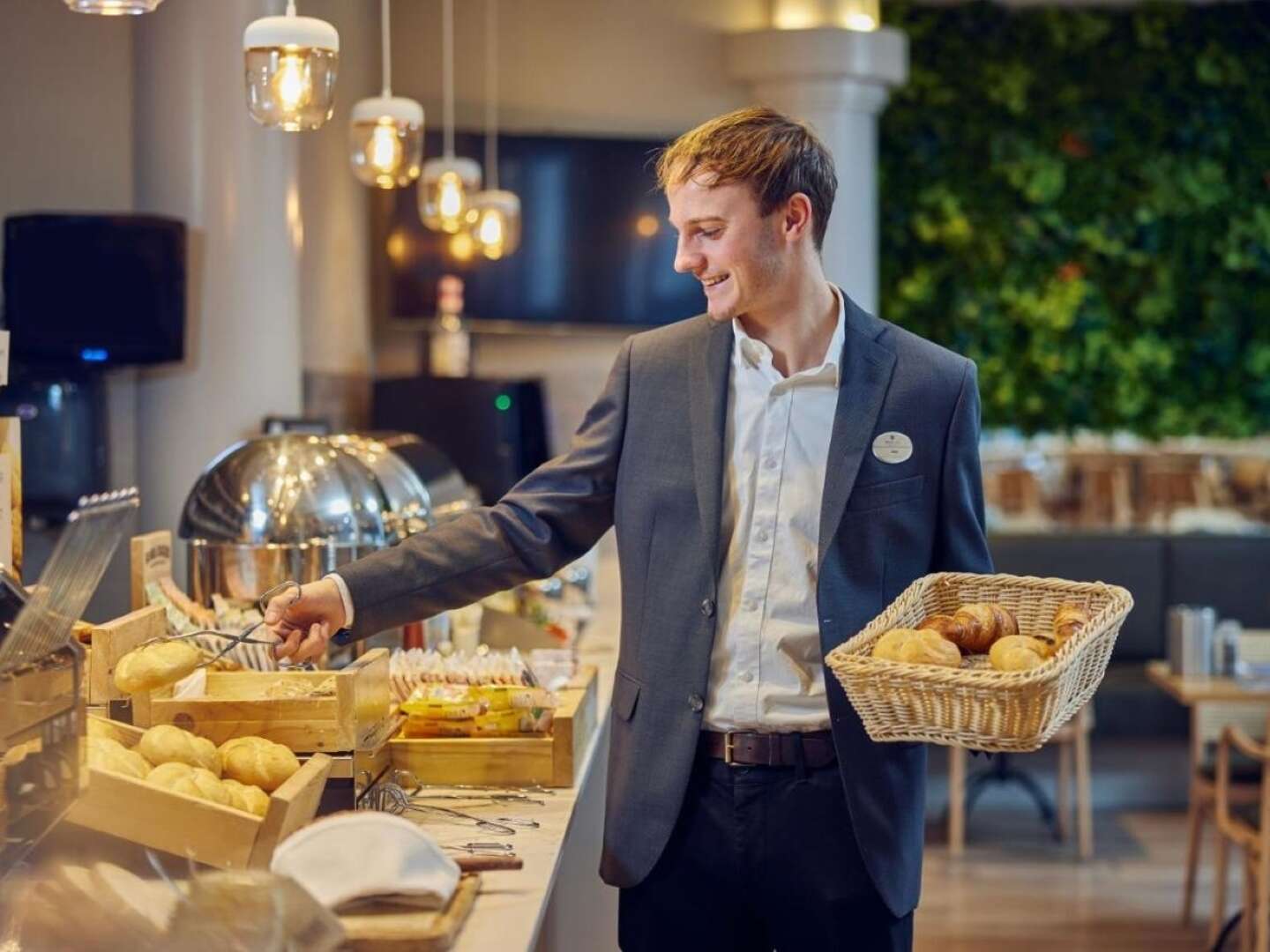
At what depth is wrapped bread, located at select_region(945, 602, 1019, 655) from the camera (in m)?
2.25

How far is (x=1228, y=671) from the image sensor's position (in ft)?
20.1

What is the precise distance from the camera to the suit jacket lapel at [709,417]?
2.42 meters

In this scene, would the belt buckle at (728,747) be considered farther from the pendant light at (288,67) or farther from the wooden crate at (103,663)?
the pendant light at (288,67)

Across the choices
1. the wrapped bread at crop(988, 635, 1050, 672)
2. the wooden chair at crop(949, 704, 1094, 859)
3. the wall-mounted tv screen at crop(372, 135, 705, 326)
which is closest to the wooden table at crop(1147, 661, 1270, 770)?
the wooden chair at crop(949, 704, 1094, 859)

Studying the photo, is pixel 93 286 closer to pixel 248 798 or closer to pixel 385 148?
pixel 385 148

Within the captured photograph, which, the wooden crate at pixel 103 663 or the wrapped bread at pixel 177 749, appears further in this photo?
the wooden crate at pixel 103 663

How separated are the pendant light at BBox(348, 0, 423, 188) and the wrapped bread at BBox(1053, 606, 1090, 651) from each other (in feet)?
8.31

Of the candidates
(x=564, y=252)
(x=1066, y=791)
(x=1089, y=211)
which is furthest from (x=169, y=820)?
(x=1089, y=211)

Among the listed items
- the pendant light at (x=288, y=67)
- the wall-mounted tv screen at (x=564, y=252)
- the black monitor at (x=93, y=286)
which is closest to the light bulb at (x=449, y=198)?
the black monitor at (x=93, y=286)

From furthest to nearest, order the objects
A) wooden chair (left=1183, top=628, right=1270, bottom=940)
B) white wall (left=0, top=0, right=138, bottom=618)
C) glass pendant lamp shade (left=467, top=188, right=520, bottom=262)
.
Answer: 1. glass pendant lamp shade (left=467, top=188, right=520, bottom=262)
2. wooden chair (left=1183, top=628, right=1270, bottom=940)
3. white wall (left=0, top=0, right=138, bottom=618)

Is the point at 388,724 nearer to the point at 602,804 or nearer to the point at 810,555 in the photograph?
the point at 810,555

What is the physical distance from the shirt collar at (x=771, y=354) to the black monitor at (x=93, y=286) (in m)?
2.68

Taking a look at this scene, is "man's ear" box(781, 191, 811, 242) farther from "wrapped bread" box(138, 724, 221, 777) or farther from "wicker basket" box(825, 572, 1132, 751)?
"wrapped bread" box(138, 724, 221, 777)

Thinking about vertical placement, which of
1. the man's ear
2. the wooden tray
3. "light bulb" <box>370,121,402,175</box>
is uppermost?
"light bulb" <box>370,121,402,175</box>
